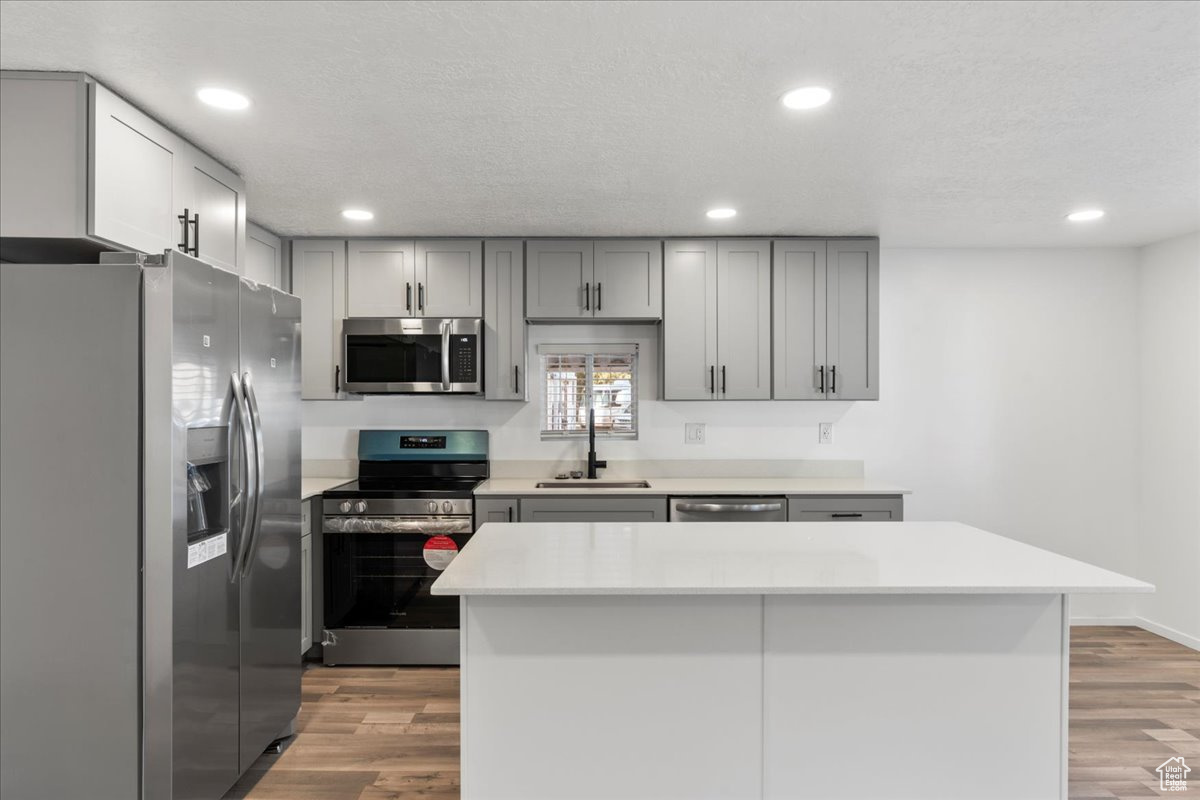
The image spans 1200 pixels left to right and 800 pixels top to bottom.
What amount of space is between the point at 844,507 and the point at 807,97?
230cm

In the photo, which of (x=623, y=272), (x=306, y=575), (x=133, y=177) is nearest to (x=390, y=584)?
(x=306, y=575)

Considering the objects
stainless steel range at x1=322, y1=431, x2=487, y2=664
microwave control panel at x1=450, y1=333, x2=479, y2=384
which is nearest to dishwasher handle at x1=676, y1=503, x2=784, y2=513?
stainless steel range at x1=322, y1=431, x2=487, y2=664

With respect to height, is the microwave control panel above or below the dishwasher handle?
above

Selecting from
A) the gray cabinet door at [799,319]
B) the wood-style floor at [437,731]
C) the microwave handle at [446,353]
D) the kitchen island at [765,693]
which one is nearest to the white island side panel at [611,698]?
the kitchen island at [765,693]

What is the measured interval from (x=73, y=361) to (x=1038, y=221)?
13.8 ft

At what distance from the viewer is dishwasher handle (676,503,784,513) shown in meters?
3.71

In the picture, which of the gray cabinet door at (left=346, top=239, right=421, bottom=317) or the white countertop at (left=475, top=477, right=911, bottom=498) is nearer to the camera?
the white countertop at (left=475, top=477, right=911, bottom=498)

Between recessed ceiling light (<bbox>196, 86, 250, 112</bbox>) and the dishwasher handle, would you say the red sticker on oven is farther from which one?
recessed ceiling light (<bbox>196, 86, 250, 112</bbox>)

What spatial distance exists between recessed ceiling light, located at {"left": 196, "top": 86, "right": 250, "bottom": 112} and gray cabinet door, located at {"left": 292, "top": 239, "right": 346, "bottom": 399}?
5.82 feet

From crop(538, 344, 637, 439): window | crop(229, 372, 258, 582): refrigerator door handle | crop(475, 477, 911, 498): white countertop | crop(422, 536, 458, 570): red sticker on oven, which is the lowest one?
crop(422, 536, 458, 570): red sticker on oven

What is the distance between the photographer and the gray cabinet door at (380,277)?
3.99 m

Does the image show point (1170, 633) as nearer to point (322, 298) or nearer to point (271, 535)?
point (271, 535)

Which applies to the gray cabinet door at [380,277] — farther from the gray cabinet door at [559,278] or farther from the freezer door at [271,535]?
the freezer door at [271,535]

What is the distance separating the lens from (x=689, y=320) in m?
4.05
